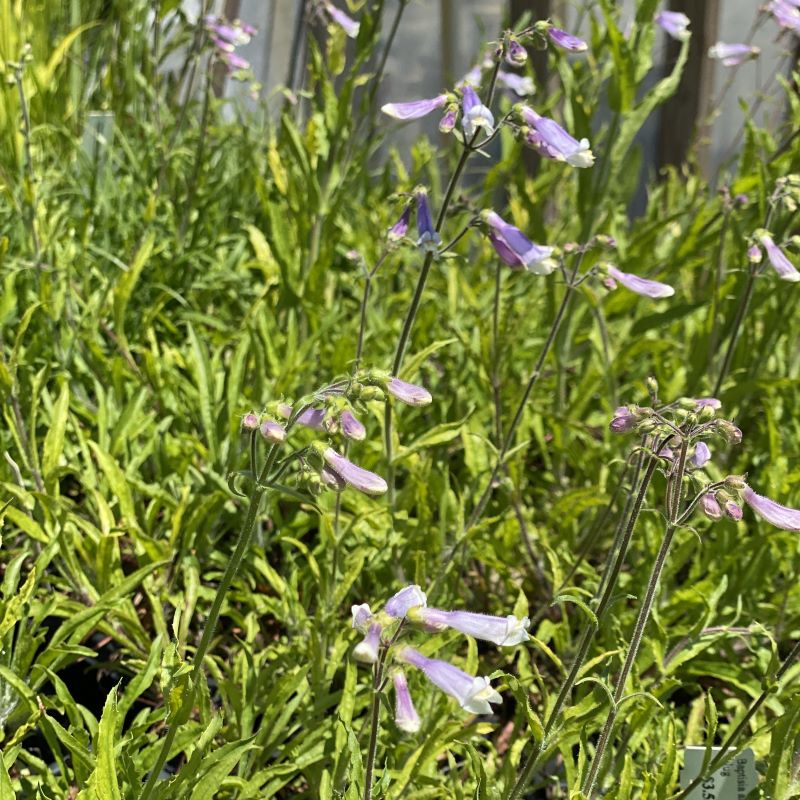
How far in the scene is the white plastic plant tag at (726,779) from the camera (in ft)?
5.29

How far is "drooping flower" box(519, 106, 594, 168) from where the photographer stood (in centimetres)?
191

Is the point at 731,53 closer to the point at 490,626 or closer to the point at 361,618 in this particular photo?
the point at 490,626

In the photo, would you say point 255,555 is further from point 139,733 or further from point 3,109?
point 3,109

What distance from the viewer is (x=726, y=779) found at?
5.30ft

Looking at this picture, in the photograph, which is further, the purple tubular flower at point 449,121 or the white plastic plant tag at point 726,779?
the purple tubular flower at point 449,121

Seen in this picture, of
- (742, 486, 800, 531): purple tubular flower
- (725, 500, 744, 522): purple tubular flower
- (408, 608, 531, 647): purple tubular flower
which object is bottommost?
(408, 608, 531, 647): purple tubular flower

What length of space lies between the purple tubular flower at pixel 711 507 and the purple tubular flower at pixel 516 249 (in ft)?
2.24

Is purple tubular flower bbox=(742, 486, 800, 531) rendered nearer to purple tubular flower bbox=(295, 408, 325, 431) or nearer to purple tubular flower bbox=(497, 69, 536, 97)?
purple tubular flower bbox=(295, 408, 325, 431)

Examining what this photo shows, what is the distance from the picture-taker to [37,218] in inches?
106

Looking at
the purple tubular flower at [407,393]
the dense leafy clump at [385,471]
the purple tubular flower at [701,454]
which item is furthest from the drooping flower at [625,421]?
the purple tubular flower at [407,393]

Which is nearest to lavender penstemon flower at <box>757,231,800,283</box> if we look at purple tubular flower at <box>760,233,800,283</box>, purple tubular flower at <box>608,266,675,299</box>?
purple tubular flower at <box>760,233,800,283</box>

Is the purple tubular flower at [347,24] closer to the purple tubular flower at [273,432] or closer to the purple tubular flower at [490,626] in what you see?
the purple tubular flower at [273,432]

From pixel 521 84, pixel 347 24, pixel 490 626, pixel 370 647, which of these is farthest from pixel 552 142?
pixel 521 84

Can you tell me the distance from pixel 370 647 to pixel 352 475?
28cm
